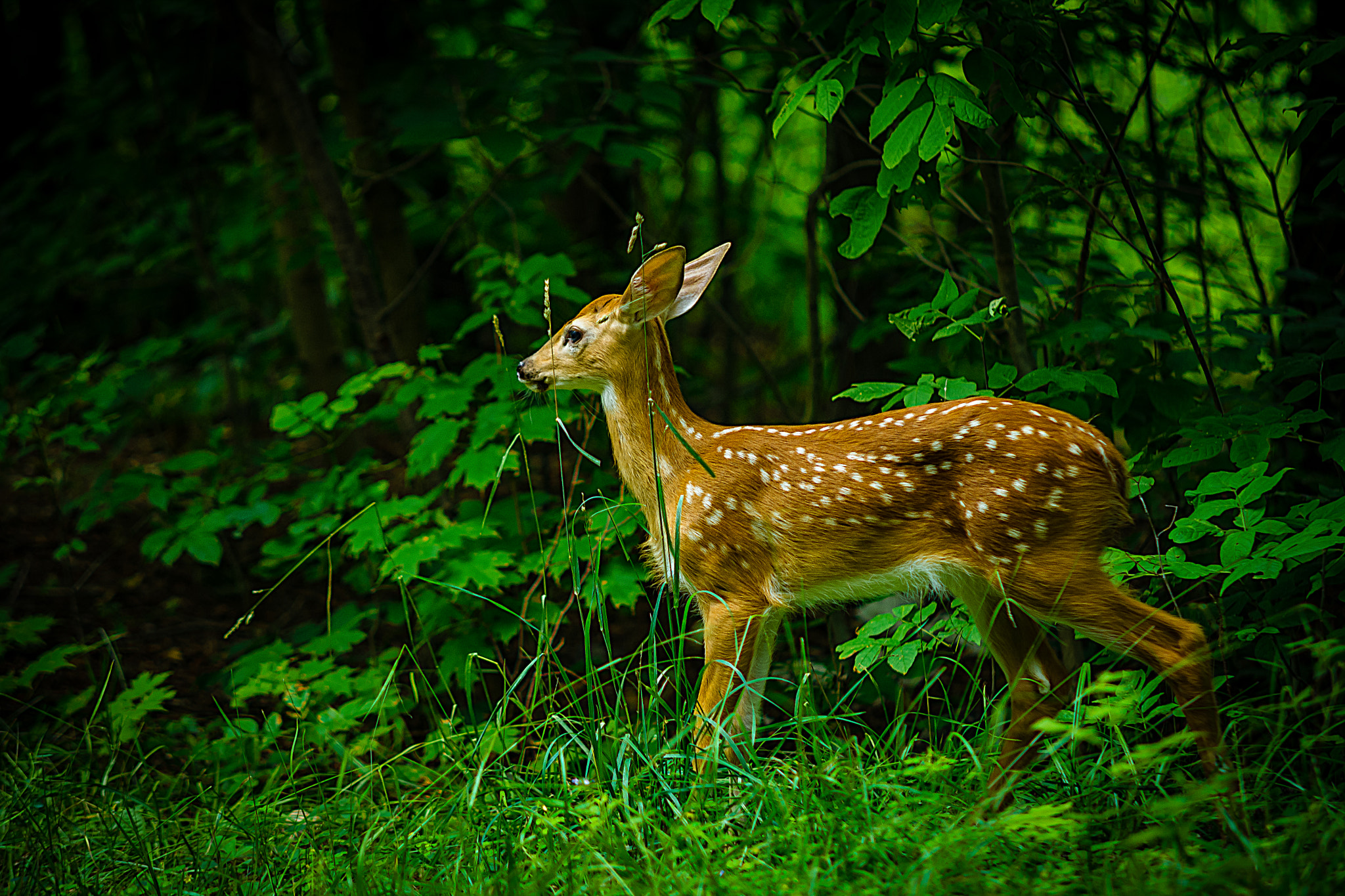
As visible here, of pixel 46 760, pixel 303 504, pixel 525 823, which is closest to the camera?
pixel 525 823

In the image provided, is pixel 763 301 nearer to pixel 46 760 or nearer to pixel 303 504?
pixel 303 504

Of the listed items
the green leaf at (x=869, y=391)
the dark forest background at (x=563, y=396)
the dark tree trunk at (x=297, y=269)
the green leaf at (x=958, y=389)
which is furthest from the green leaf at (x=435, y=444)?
the dark tree trunk at (x=297, y=269)

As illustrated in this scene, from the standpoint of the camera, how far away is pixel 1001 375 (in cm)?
334

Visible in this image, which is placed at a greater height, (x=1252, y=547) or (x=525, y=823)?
(x=1252, y=547)

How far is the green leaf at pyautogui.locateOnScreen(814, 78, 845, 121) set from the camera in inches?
112

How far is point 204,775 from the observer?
3.66 metres

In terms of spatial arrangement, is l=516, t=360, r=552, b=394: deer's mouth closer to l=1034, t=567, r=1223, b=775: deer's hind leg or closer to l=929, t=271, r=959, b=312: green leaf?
l=929, t=271, r=959, b=312: green leaf

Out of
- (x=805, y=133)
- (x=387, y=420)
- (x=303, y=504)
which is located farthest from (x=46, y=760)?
(x=805, y=133)

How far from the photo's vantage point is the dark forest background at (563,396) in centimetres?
290

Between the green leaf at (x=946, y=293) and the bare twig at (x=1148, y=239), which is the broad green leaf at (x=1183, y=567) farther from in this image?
the green leaf at (x=946, y=293)

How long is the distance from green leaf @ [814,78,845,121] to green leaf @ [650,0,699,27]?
2.01ft

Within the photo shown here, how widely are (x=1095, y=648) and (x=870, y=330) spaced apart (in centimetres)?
170

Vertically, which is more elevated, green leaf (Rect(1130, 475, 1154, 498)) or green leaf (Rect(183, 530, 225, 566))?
green leaf (Rect(1130, 475, 1154, 498))

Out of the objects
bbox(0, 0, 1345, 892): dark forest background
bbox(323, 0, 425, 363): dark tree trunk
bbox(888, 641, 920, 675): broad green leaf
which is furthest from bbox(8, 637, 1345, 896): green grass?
bbox(323, 0, 425, 363): dark tree trunk
